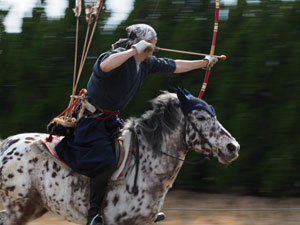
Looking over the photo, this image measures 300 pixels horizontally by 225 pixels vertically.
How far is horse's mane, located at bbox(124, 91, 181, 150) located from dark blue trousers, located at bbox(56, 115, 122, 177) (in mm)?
205

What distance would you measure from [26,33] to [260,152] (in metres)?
3.30

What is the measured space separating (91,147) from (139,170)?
1.35ft

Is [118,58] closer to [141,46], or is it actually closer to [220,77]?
[141,46]

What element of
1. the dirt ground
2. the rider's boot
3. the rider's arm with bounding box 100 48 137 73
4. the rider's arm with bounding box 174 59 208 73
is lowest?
the dirt ground

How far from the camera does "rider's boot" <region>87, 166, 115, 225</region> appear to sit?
3.89 m

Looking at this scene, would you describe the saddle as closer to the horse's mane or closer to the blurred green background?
the horse's mane

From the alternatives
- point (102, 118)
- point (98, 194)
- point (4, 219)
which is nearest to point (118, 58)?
point (102, 118)

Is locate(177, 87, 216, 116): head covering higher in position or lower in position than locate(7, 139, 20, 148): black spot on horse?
higher

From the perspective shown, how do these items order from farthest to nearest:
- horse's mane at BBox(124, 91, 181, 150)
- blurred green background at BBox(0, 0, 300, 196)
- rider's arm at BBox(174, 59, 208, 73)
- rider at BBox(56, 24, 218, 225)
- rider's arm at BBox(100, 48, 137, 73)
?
1. blurred green background at BBox(0, 0, 300, 196)
2. rider's arm at BBox(174, 59, 208, 73)
3. horse's mane at BBox(124, 91, 181, 150)
4. rider at BBox(56, 24, 218, 225)
5. rider's arm at BBox(100, 48, 137, 73)

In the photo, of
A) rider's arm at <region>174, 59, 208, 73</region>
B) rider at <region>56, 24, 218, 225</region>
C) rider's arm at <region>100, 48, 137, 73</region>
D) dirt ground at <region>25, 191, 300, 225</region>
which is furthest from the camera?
dirt ground at <region>25, 191, 300, 225</region>

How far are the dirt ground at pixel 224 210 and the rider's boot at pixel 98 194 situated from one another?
221cm

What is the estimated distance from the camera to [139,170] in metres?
4.02

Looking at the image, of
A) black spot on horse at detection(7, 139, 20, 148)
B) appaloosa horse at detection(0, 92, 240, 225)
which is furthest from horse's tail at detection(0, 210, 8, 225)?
black spot on horse at detection(7, 139, 20, 148)

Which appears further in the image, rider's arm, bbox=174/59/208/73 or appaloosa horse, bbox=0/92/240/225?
rider's arm, bbox=174/59/208/73
